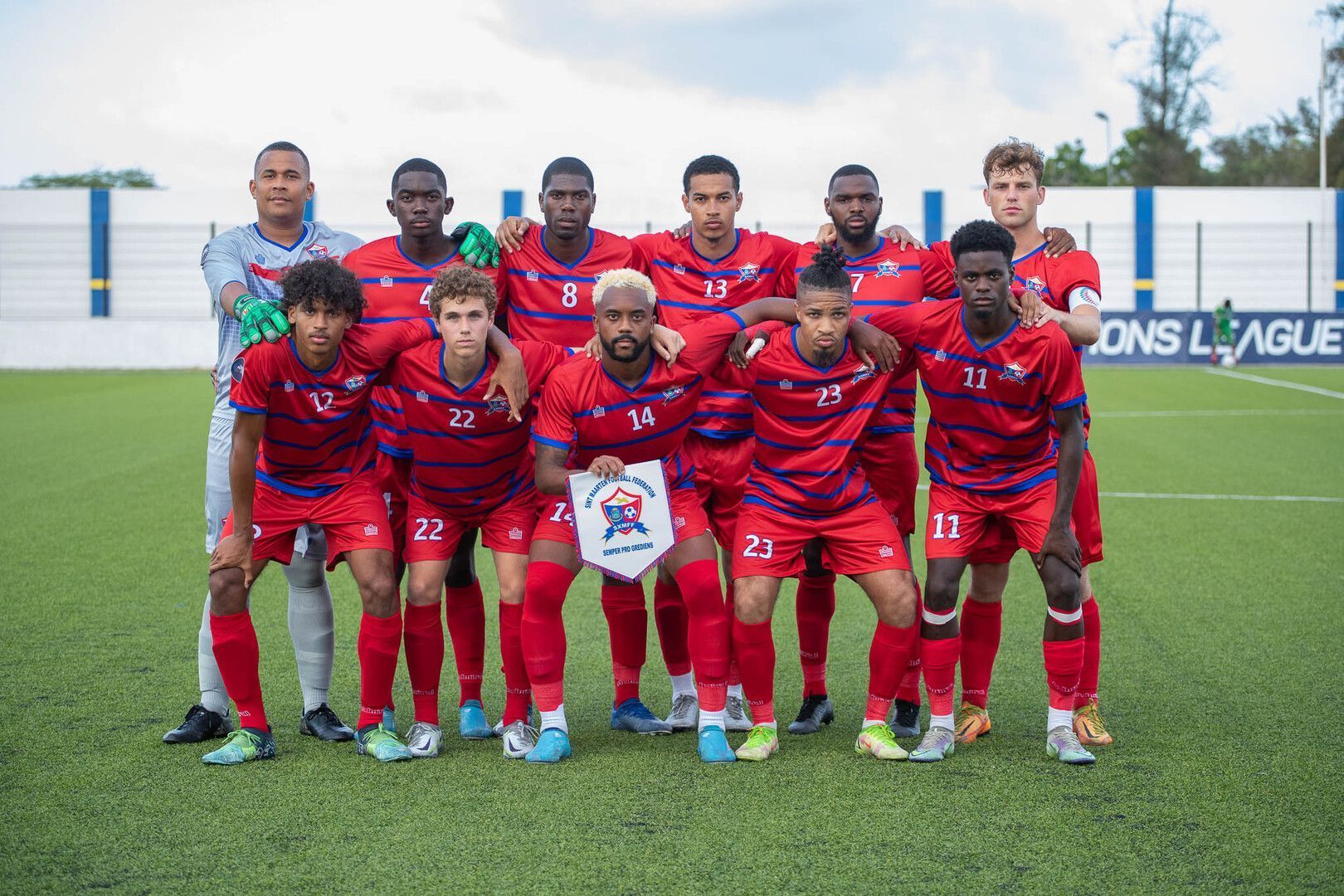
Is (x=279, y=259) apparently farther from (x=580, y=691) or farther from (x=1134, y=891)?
(x=1134, y=891)

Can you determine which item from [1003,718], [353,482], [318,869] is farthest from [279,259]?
[1003,718]

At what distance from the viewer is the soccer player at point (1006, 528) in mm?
5168

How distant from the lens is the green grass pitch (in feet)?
12.4

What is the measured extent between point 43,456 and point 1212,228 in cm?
2916

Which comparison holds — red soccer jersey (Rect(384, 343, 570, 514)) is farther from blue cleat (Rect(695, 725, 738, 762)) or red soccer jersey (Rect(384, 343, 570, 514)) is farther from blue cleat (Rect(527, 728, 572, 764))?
blue cleat (Rect(695, 725, 738, 762))

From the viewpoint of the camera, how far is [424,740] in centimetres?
495

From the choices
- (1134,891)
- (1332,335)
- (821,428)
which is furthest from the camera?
(1332,335)

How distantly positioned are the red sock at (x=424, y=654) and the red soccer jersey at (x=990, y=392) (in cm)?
210

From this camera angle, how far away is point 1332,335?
92.1ft

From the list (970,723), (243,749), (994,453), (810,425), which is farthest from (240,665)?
(994,453)

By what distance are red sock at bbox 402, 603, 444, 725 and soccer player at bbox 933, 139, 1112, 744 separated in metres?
2.06

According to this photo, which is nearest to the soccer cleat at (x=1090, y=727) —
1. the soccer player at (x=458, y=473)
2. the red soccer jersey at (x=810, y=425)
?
the red soccer jersey at (x=810, y=425)

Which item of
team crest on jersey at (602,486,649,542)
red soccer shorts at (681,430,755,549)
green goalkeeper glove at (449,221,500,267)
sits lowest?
team crest on jersey at (602,486,649,542)

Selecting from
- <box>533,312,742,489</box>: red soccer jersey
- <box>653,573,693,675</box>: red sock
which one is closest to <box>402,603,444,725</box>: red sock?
<box>533,312,742,489</box>: red soccer jersey
